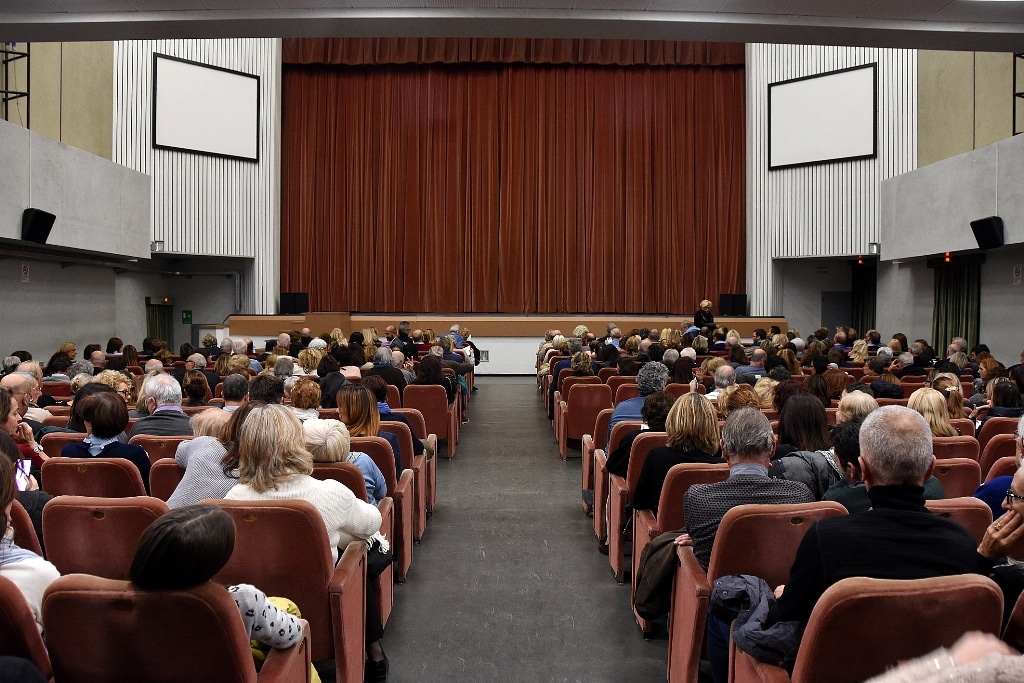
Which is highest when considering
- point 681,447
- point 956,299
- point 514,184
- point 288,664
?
point 514,184

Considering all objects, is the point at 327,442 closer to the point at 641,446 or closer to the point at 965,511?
the point at 641,446

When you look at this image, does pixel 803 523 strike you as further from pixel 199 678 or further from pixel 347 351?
pixel 347 351

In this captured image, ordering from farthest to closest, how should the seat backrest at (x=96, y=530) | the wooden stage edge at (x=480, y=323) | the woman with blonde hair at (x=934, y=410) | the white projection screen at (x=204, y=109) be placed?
the wooden stage edge at (x=480, y=323), the white projection screen at (x=204, y=109), the woman with blonde hair at (x=934, y=410), the seat backrest at (x=96, y=530)

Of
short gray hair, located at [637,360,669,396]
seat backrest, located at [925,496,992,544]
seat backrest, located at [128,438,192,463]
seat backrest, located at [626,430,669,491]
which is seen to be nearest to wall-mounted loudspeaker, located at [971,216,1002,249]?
short gray hair, located at [637,360,669,396]

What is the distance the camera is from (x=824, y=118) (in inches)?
665

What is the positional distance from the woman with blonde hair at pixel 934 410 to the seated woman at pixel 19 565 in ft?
13.4

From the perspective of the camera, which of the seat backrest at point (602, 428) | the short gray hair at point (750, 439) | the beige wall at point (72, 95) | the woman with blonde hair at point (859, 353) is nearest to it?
the short gray hair at point (750, 439)

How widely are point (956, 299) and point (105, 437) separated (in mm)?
13989

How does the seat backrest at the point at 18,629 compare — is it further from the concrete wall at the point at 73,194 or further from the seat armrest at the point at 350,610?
the concrete wall at the point at 73,194

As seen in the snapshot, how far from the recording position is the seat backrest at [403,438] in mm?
5281

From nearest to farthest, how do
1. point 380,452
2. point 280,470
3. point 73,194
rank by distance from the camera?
point 280,470 → point 380,452 → point 73,194

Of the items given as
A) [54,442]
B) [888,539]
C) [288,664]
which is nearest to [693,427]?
[888,539]

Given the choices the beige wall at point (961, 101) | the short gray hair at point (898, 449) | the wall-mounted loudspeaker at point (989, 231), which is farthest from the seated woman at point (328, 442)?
the beige wall at point (961, 101)

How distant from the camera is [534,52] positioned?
1930 cm
